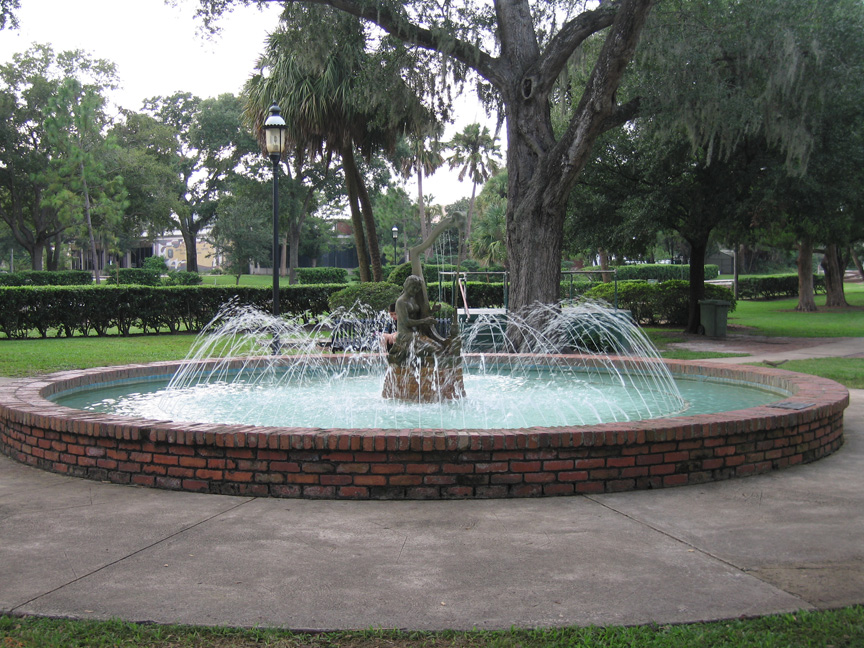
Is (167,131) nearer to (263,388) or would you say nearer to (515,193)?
(515,193)

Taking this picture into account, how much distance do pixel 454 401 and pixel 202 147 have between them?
1849 inches

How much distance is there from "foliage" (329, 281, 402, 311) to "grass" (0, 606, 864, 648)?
47.5ft

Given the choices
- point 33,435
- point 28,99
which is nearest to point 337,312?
point 33,435

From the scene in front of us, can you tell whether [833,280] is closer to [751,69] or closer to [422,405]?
[751,69]

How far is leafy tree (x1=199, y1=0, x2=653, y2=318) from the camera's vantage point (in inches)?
475

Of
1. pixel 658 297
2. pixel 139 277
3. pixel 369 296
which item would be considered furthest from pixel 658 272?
pixel 369 296

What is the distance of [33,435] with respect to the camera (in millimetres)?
5566

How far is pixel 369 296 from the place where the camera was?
17.8 m

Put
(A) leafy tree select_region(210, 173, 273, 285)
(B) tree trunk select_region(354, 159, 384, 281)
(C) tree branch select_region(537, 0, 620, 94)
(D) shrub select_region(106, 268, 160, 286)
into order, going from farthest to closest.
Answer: (A) leafy tree select_region(210, 173, 273, 285)
(D) shrub select_region(106, 268, 160, 286)
(B) tree trunk select_region(354, 159, 384, 281)
(C) tree branch select_region(537, 0, 620, 94)

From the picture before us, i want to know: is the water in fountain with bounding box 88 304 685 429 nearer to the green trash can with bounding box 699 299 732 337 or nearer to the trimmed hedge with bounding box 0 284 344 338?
the green trash can with bounding box 699 299 732 337

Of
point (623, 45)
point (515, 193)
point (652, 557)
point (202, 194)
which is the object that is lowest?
point (652, 557)

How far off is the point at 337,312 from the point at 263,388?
30.1ft

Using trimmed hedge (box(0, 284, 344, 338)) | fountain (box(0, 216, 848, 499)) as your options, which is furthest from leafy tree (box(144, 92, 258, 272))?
fountain (box(0, 216, 848, 499))

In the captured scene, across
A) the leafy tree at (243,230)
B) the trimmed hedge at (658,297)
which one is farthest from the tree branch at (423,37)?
the leafy tree at (243,230)
